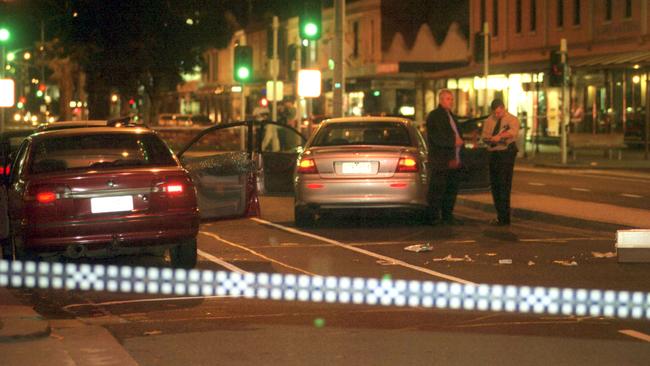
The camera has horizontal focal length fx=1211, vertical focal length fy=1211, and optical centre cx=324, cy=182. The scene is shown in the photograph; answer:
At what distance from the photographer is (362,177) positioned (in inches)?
622

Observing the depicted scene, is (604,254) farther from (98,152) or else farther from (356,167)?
(98,152)

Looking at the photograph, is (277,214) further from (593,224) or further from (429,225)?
(593,224)

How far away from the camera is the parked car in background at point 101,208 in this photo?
1109cm

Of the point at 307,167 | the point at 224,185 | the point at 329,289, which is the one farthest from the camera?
the point at 307,167

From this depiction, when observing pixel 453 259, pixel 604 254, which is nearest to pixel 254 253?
pixel 453 259

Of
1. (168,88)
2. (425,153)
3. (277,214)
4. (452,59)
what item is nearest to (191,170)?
(425,153)

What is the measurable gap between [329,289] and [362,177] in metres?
5.02

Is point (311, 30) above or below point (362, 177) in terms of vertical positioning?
above

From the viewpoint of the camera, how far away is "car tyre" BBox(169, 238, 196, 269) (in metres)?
11.9

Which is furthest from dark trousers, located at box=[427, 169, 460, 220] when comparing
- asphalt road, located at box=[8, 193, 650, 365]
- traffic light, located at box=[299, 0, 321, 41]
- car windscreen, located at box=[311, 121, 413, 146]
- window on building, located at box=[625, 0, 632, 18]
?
window on building, located at box=[625, 0, 632, 18]

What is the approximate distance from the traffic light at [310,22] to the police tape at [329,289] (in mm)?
14964

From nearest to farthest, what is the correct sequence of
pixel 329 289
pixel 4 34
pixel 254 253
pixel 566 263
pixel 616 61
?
pixel 329 289
pixel 566 263
pixel 254 253
pixel 4 34
pixel 616 61

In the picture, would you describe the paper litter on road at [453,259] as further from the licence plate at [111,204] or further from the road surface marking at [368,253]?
the licence plate at [111,204]

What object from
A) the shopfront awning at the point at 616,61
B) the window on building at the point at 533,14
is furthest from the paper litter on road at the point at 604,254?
the window on building at the point at 533,14
